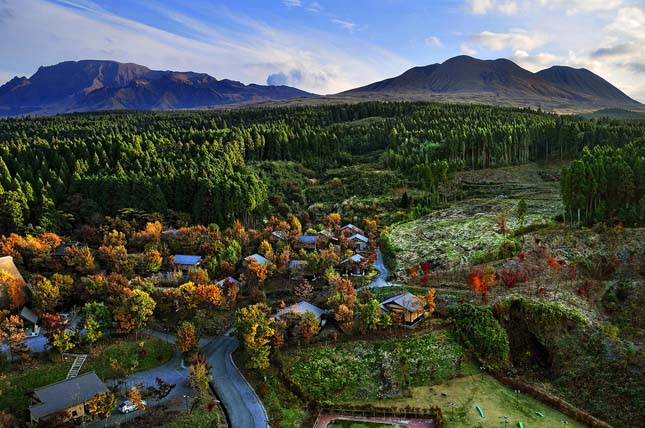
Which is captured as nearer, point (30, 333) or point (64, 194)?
point (30, 333)

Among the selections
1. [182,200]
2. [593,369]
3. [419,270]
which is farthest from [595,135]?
[182,200]

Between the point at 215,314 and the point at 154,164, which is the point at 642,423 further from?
the point at 154,164

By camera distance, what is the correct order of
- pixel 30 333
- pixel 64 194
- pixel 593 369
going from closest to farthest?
1. pixel 593 369
2. pixel 30 333
3. pixel 64 194

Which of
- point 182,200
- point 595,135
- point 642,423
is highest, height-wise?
point 595,135

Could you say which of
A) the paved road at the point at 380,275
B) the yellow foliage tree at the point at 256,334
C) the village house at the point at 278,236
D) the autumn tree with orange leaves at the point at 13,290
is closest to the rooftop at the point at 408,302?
the paved road at the point at 380,275

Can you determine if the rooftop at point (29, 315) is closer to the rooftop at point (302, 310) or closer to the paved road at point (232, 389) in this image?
the paved road at point (232, 389)

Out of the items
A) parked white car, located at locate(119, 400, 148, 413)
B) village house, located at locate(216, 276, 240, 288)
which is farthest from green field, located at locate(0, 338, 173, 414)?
village house, located at locate(216, 276, 240, 288)
